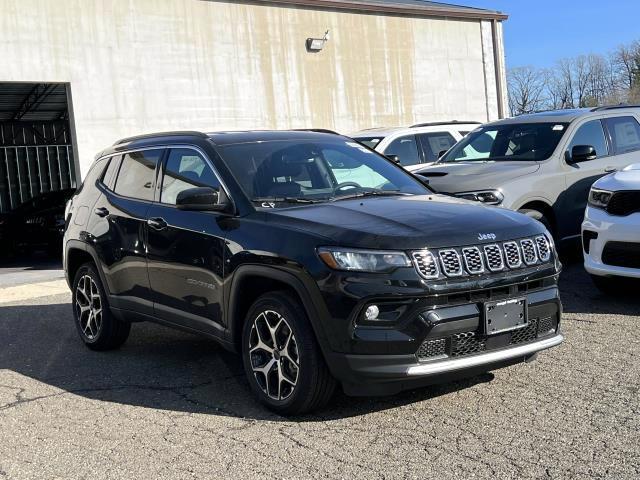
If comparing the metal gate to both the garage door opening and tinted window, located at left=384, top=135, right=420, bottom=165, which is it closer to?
the garage door opening

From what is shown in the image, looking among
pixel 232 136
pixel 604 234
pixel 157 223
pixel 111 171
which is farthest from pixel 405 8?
pixel 157 223

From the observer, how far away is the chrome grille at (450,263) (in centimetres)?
444

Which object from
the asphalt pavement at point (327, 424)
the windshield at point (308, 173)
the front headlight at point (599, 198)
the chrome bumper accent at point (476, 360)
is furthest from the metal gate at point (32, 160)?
the chrome bumper accent at point (476, 360)

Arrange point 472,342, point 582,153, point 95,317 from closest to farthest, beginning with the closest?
1. point 472,342
2. point 95,317
3. point 582,153

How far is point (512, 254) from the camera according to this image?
4711 millimetres

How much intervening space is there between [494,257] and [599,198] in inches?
127

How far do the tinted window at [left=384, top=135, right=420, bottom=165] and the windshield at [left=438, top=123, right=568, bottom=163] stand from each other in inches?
74.4

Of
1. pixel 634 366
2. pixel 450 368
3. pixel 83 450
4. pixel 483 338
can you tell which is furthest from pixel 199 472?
pixel 634 366

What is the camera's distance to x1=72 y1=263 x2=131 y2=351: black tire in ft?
22.3

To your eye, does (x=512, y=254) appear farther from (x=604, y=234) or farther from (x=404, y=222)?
(x=604, y=234)

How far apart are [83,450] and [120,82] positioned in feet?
44.9

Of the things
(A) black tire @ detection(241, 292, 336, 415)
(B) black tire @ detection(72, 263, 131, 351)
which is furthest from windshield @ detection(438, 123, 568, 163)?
(A) black tire @ detection(241, 292, 336, 415)

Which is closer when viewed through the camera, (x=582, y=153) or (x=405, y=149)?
(x=582, y=153)

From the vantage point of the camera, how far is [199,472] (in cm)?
410
